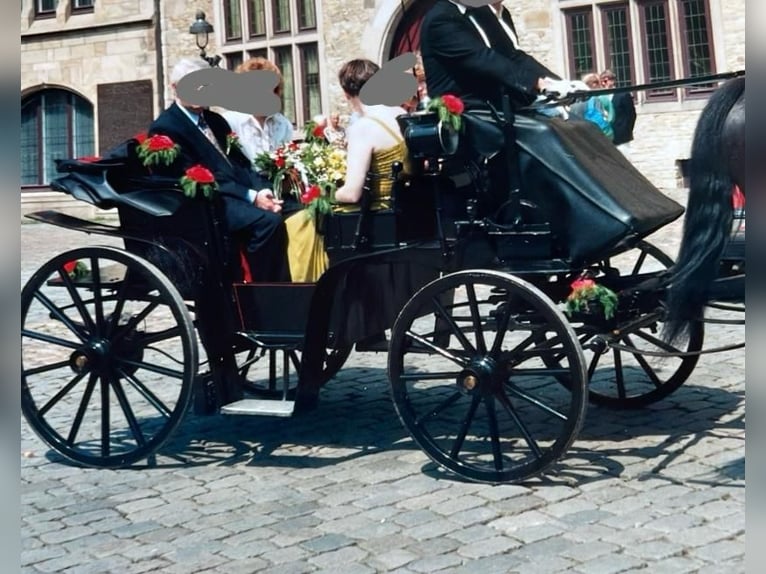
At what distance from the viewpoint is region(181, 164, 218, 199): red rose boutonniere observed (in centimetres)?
476

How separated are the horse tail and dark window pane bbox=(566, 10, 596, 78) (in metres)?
13.8

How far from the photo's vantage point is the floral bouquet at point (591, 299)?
13.7 ft

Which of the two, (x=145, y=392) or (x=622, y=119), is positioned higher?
(x=622, y=119)

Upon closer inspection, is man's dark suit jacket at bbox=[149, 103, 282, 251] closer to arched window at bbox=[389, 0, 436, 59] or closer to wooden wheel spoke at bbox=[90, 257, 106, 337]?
wooden wheel spoke at bbox=[90, 257, 106, 337]

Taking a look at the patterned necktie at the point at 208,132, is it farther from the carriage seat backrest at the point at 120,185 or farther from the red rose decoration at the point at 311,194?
the red rose decoration at the point at 311,194

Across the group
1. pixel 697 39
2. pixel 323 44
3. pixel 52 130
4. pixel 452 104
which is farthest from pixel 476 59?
pixel 52 130

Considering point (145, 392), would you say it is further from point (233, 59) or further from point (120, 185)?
point (233, 59)

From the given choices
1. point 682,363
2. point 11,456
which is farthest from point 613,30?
point 11,456

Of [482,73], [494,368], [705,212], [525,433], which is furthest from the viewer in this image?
[482,73]

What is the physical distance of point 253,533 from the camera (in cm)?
378

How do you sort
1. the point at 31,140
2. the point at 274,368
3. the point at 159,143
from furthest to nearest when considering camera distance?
the point at 31,140 → the point at 274,368 → the point at 159,143

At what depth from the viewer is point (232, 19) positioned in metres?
21.0

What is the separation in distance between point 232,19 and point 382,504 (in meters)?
18.2

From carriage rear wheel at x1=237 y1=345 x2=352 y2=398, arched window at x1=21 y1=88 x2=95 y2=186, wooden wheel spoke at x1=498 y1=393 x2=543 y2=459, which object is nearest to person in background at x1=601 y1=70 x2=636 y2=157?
carriage rear wheel at x1=237 y1=345 x2=352 y2=398
